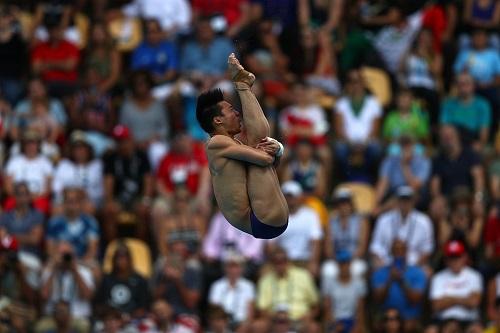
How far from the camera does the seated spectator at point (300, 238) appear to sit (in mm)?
19688

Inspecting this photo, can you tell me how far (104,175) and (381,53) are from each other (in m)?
4.63

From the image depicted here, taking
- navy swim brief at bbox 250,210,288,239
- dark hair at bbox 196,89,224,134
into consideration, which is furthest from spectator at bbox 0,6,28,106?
navy swim brief at bbox 250,210,288,239

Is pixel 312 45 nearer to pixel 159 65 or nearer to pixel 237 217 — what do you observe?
pixel 159 65

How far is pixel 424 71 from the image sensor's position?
22.3 meters

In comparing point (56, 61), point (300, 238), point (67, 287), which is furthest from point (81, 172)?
point (300, 238)

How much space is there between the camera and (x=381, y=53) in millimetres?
22906

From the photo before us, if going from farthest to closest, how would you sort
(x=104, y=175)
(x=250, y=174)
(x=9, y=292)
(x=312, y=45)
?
(x=312, y=45), (x=104, y=175), (x=9, y=292), (x=250, y=174)

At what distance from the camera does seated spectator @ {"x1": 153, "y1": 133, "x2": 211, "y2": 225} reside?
2047 centimetres

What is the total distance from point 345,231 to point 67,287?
3.49 metres

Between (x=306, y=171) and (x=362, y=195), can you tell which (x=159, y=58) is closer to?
(x=306, y=171)

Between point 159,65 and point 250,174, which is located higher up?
point 159,65

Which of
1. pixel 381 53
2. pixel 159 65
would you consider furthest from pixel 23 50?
pixel 381 53

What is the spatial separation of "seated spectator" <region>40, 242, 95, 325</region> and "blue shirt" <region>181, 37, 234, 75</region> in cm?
404

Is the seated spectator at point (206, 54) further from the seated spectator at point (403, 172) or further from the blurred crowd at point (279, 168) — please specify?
the seated spectator at point (403, 172)
